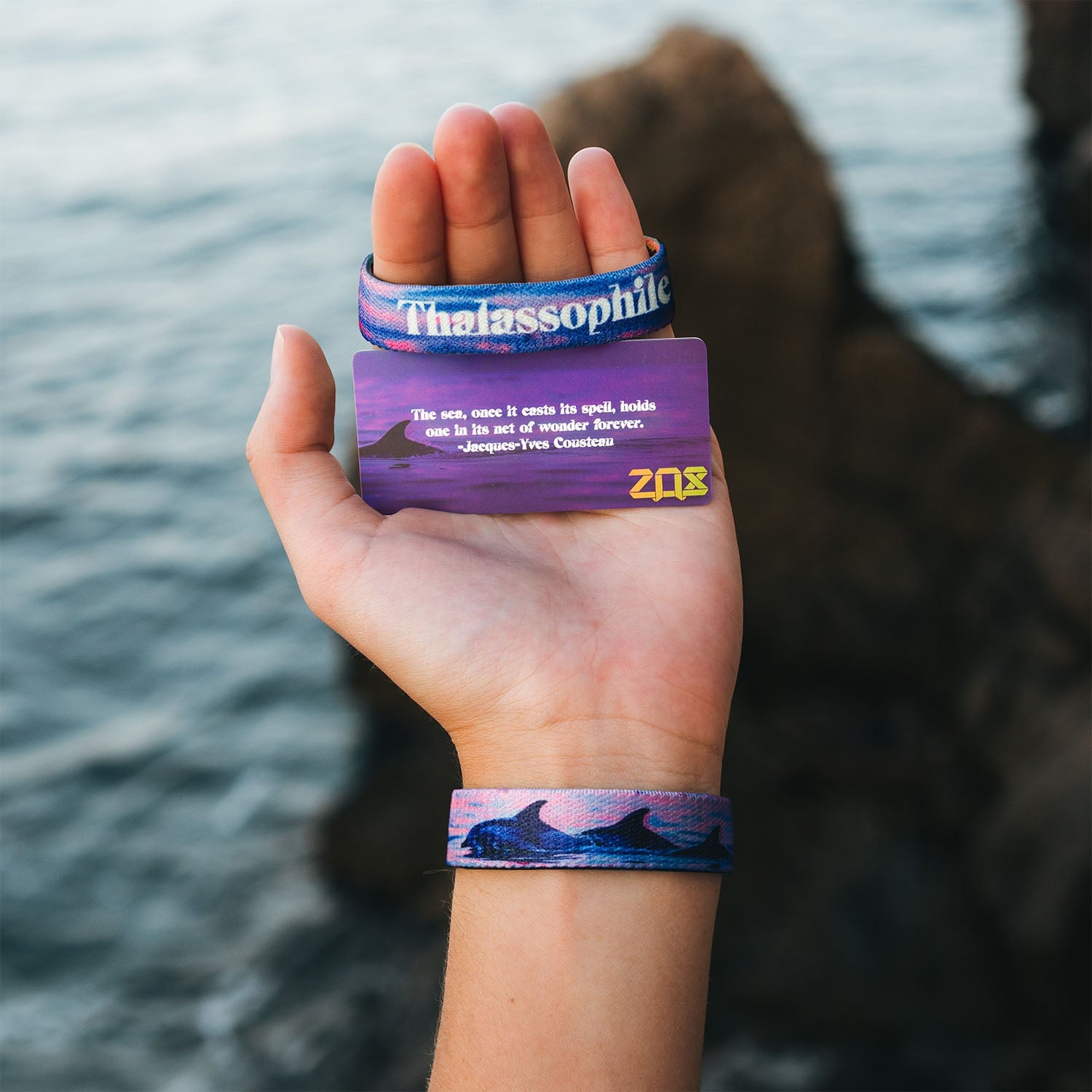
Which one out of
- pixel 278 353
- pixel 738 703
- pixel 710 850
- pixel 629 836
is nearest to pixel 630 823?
pixel 629 836

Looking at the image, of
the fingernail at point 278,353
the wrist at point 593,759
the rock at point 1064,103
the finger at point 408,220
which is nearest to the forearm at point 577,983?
the wrist at point 593,759

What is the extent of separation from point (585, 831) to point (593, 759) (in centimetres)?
11

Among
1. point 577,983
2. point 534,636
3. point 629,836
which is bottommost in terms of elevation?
point 577,983

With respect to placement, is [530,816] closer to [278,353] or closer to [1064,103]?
[278,353]

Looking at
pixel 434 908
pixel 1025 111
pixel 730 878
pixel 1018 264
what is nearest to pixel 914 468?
pixel 730 878

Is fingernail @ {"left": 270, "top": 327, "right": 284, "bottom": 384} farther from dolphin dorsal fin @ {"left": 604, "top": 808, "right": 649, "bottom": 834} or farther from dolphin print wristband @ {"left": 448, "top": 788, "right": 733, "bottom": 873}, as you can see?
dolphin dorsal fin @ {"left": 604, "top": 808, "right": 649, "bottom": 834}

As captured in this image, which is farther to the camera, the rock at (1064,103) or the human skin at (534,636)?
the rock at (1064,103)

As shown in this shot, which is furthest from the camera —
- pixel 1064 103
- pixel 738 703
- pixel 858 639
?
pixel 1064 103

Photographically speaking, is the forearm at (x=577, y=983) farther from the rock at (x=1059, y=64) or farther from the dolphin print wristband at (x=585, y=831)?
the rock at (x=1059, y=64)

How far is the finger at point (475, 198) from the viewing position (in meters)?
1.49

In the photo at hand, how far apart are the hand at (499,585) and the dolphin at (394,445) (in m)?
0.07

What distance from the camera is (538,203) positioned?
1620mm

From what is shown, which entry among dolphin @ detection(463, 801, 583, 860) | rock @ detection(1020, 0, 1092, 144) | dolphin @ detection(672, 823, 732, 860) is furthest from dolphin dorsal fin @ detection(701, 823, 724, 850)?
rock @ detection(1020, 0, 1092, 144)

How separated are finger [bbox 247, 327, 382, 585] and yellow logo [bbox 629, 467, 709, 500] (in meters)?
0.41
